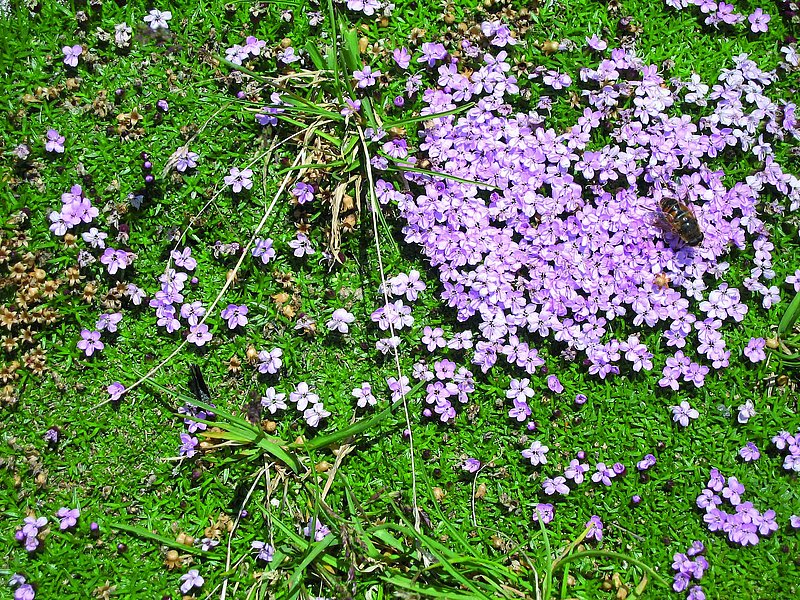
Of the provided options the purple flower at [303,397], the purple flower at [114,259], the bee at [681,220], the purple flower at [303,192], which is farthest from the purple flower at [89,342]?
the bee at [681,220]

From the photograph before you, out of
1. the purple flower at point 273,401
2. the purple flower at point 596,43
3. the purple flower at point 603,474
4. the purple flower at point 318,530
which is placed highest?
the purple flower at point 596,43

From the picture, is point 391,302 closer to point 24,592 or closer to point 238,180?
point 238,180

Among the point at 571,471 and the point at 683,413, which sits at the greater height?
the point at 683,413

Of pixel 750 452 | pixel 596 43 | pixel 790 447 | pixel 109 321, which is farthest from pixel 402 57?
pixel 790 447

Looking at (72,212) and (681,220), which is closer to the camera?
(681,220)

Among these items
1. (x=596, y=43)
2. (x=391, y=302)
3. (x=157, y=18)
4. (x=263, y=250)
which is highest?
(x=596, y=43)

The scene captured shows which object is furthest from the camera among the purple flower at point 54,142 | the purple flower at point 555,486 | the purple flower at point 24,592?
the purple flower at point 54,142

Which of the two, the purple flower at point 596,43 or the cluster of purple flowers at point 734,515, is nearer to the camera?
the cluster of purple flowers at point 734,515

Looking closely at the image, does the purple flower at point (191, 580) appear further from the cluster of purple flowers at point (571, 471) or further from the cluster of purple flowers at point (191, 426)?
the cluster of purple flowers at point (571, 471)
